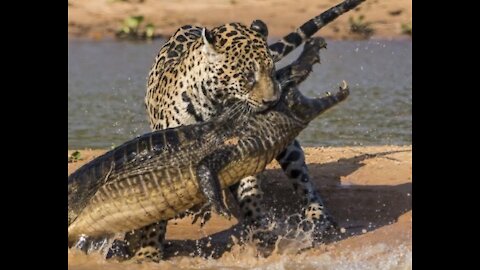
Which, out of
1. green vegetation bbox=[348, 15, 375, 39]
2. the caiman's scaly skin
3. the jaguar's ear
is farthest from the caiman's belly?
green vegetation bbox=[348, 15, 375, 39]

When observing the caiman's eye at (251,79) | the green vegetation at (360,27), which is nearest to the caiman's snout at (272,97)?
the caiman's eye at (251,79)

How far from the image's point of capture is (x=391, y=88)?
50.3ft

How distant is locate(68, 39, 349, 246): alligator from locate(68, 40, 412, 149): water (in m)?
5.20

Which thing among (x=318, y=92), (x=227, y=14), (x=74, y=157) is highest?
(x=74, y=157)

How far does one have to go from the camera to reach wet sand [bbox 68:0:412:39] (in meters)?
21.5

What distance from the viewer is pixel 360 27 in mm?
21188

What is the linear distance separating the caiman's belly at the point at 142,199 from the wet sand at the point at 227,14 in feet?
48.7

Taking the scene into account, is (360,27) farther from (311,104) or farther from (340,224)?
(311,104)

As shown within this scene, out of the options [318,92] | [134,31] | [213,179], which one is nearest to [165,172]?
[213,179]

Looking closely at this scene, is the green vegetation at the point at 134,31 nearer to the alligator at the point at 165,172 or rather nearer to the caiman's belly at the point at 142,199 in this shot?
the alligator at the point at 165,172

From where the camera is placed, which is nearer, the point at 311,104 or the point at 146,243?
the point at 311,104
